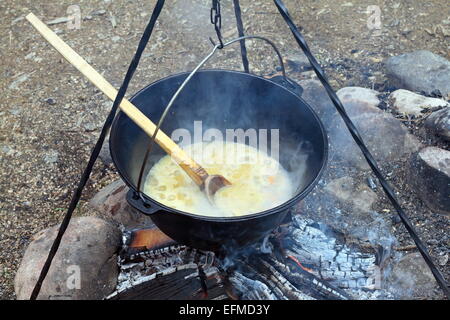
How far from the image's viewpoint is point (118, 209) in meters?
3.21

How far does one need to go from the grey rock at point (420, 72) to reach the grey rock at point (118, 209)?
3000 millimetres

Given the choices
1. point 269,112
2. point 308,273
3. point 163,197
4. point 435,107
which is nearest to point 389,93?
point 435,107

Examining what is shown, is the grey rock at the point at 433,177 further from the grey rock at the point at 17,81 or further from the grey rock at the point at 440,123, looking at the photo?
the grey rock at the point at 17,81

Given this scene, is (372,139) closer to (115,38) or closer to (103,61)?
(103,61)

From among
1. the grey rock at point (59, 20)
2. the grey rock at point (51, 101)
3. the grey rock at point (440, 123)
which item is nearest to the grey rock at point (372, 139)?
the grey rock at point (440, 123)

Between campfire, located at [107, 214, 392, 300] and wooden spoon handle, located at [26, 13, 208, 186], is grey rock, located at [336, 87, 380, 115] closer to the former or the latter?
campfire, located at [107, 214, 392, 300]

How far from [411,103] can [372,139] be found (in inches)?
25.8

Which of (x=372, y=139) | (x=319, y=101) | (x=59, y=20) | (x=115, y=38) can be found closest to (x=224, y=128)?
(x=319, y=101)

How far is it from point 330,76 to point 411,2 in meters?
1.99

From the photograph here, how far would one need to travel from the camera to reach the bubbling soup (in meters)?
2.69

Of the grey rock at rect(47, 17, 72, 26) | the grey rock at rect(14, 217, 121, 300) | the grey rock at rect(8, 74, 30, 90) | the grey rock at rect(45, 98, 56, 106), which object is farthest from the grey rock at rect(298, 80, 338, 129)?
the grey rock at rect(47, 17, 72, 26)

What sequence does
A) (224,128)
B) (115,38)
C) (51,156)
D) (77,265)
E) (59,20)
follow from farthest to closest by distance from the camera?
(59,20)
(115,38)
(51,156)
(224,128)
(77,265)

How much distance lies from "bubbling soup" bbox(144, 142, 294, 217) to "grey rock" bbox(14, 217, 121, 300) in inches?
18.4
